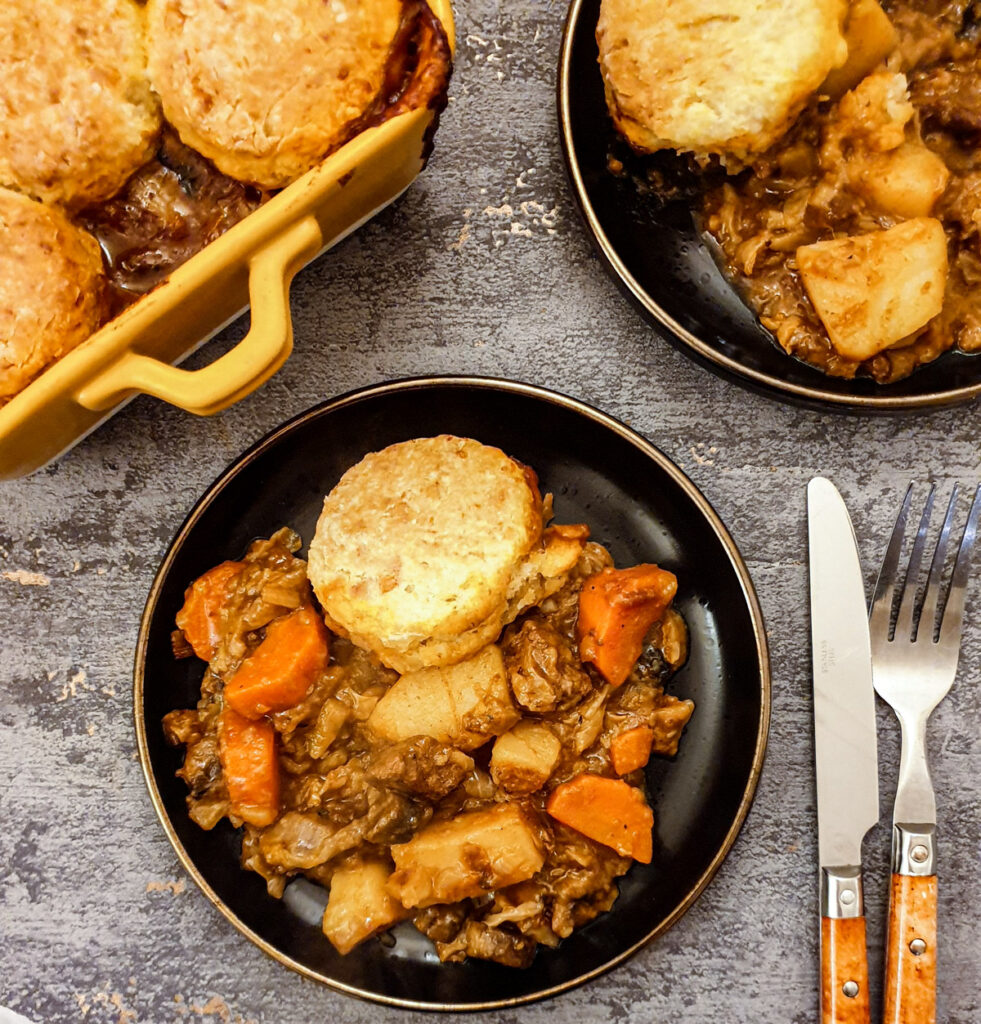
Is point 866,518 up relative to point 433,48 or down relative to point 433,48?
down

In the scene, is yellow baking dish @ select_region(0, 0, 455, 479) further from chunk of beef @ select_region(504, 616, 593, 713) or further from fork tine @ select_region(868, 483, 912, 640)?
fork tine @ select_region(868, 483, 912, 640)

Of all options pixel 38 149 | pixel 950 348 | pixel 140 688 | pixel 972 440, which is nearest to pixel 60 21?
pixel 38 149

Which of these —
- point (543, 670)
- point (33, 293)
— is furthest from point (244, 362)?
point (543, 670)

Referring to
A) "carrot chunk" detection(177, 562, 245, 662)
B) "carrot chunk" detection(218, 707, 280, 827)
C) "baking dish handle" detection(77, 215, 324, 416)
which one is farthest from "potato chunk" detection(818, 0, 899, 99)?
"carrot chunk" detection(218, 707, 280, 827)

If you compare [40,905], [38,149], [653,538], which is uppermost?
[38,149]

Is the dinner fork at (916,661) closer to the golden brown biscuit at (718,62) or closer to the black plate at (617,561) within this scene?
the black plate at (617,561)

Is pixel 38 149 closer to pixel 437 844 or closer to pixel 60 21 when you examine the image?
pixel 60 21

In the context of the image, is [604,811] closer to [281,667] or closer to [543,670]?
[543,670]
